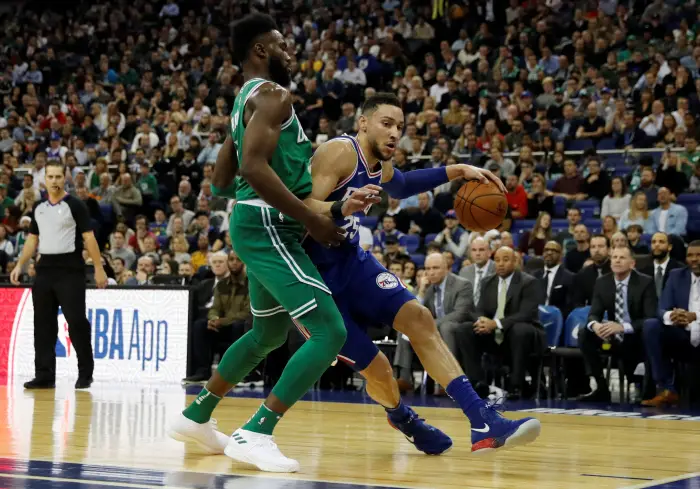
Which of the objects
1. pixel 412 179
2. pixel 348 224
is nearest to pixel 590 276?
pixel 412 179

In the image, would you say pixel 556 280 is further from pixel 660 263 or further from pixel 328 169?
pixel 328 169

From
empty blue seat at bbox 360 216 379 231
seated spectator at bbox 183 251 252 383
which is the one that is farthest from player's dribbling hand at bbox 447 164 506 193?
empty blue seat at bbox 360 216 379 231

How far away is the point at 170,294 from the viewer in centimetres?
1138

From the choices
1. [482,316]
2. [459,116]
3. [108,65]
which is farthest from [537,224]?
[108,65]

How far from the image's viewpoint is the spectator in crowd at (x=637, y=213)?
12.6 metres

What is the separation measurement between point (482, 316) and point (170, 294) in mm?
3335

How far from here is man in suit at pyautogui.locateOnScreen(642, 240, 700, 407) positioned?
9328 millimetres

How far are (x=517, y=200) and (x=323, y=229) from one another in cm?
980

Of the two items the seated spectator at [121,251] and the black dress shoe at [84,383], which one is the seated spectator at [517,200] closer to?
the seated spectator at [121,251]

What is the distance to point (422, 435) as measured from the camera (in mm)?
5367

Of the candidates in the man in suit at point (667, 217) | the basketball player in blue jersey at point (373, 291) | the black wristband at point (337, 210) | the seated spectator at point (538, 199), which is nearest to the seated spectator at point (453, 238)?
the seated spectator at point (538, 199)

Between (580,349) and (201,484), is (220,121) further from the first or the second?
(201,484)

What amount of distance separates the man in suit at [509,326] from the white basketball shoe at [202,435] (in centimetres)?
484

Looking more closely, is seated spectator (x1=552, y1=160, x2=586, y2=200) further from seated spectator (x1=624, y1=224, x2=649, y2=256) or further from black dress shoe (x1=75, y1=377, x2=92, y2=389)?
black dress shoe (x1=75, y1=377, x2=92, y2=389)
